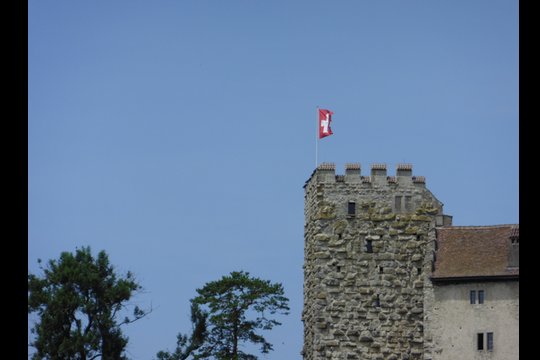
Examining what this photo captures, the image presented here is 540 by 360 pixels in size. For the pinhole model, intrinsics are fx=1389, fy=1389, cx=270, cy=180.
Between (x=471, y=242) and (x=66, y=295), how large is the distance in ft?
64.1

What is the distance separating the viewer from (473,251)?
60.7m

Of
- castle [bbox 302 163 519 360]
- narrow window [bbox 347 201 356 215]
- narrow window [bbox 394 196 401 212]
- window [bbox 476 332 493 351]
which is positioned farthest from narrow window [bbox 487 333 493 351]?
narrow window [bbox 347 201 356 215]

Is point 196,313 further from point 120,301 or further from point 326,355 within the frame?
point 326,355

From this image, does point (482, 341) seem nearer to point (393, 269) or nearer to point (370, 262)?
point (393, 269)

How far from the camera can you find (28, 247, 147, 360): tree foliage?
64.9 meters

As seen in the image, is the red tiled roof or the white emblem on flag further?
the white emblem on flag

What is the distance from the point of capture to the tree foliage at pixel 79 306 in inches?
2557

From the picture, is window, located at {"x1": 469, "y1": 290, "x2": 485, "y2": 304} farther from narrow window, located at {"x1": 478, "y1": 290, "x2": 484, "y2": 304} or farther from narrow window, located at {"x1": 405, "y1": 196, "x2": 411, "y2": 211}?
narrow window, located at {"x1": 405, "y1": 196, "x2": 411, "y2": 211}

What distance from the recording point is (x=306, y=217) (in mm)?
65938

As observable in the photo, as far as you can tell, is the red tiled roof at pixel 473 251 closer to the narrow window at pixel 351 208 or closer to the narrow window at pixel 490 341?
the narrow window at pixel 490 341

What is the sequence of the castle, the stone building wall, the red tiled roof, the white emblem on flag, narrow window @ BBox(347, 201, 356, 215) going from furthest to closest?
the white emblem on flag
narrow window @ BBox(347, 201, 356, 215)
the castle
the red tiled roof
the stone building wall

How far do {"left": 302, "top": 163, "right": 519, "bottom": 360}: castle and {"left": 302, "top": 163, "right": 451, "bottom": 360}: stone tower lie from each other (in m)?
0.04
